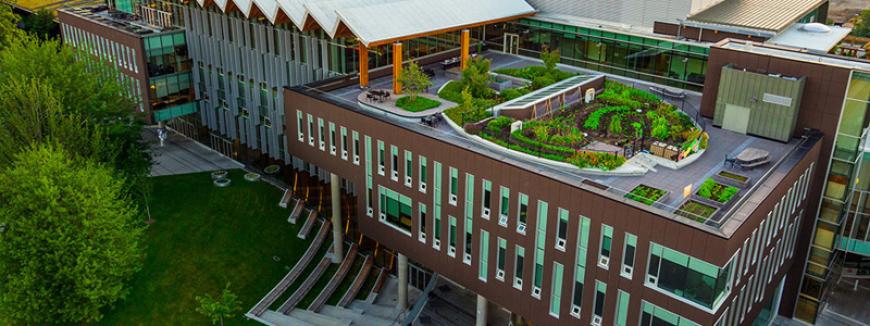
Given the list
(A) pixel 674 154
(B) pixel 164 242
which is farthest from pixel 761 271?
(B) pixel 164 242

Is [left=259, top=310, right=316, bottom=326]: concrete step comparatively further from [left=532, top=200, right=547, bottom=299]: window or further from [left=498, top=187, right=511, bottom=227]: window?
[left=532, top=200, right=547, bottom=299]: window

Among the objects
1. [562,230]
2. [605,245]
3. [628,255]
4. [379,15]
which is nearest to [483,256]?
[562,230]

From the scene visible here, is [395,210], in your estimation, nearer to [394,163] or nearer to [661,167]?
[394,163]

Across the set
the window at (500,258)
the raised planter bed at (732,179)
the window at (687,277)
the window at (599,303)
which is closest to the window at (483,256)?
the window at (500,258)

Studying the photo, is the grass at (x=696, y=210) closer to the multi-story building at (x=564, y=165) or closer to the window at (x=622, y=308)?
the multi-story building at (x=564, y=165)

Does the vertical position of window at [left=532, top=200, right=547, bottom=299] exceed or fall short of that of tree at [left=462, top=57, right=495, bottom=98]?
it falls short

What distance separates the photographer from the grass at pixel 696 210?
2988 centimetres

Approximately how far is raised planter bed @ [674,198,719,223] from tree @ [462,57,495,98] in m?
17.3

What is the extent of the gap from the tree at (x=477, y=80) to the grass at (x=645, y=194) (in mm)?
15192

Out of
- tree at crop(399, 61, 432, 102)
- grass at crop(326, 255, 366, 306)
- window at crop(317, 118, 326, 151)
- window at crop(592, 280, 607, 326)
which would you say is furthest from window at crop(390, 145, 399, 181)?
window at crop(592, 280, 607, 326)

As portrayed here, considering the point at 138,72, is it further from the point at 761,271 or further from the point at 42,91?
the point at 761,271

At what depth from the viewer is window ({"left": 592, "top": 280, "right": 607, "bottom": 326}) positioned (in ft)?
108

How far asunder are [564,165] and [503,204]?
11.9 feet

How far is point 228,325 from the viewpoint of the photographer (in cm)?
4456
